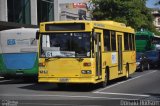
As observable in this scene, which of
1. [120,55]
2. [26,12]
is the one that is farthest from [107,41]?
[26,12]

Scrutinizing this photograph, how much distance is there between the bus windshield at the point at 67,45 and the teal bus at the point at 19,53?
4664 millimetres

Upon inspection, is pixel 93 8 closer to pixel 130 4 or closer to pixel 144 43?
pixel 130 4

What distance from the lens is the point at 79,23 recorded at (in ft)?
63.7

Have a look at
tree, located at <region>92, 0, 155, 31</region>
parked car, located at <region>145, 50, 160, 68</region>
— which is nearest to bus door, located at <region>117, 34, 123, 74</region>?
parked car, located at <region>145, 50, 160, 68</region>

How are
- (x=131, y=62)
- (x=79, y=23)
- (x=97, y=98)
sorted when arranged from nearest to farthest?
(x=97, y=98) → (x=79, y=23) → (x=131, y=62)

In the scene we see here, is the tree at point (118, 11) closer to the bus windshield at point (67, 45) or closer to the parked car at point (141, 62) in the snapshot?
the parked car at point (141, 62)

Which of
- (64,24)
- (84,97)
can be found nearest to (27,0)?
(64,24)

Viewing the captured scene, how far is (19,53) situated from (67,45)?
5800 mm

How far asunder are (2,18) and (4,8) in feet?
2.91

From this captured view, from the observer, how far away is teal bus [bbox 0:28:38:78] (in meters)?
24.4

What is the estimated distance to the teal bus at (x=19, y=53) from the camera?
24.4 m

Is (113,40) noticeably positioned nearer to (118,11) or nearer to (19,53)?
(19,53)

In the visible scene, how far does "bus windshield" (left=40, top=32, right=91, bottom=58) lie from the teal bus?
15.3 feet

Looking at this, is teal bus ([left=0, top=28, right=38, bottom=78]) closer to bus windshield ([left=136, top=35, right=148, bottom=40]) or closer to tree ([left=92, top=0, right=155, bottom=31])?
bus windshield ([left=136, top=35, right=148, bottom=40])
